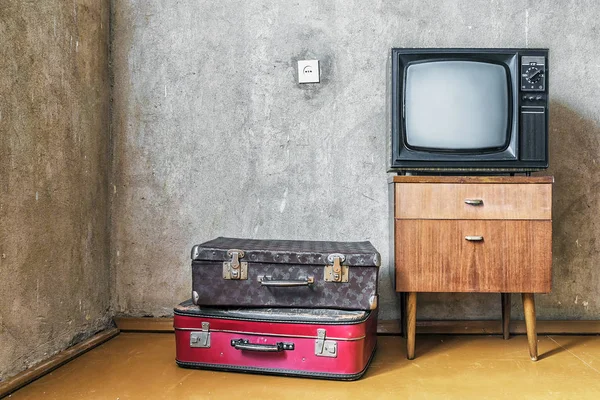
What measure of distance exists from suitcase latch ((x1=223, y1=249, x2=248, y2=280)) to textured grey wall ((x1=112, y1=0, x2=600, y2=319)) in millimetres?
520

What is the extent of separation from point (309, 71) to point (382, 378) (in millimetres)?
1258

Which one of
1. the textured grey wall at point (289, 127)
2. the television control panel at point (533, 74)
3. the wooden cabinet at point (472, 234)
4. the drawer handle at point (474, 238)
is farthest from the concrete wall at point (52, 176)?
the television control panel at point (533, 74)

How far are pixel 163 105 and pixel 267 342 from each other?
1.15 meters

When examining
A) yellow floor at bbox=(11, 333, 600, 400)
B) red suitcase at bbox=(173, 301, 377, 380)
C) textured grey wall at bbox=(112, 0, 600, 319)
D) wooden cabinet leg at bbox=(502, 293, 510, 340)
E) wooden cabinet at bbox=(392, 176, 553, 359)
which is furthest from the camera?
textured grey wall at bbox=(112, 0, 600, 319)

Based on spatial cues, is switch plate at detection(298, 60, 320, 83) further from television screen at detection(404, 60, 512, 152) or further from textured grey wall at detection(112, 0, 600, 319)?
television screen at detection(404, 60, 512, 152)

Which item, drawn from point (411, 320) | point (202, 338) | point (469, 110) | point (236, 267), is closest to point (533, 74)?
point (469, 110)

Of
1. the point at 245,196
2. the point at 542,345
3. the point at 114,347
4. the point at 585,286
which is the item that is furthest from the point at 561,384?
the point at 114,347

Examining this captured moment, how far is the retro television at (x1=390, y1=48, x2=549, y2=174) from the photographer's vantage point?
163 centimetres

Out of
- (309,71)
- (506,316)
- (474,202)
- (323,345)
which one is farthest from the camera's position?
(309,71)

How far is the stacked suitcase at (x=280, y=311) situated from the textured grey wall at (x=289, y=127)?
20.4 inches

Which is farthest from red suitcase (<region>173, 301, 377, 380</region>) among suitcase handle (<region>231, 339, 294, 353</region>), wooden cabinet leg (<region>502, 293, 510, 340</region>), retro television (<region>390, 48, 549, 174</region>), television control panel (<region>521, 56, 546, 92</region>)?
television control panel (<region>521, 56, 546, 92</region>)

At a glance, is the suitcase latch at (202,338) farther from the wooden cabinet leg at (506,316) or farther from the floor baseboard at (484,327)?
the wooden cabinet leg at (506,316)

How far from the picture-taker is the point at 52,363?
1.55 metres

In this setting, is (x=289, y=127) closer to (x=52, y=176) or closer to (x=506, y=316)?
(x=52, y=176)
